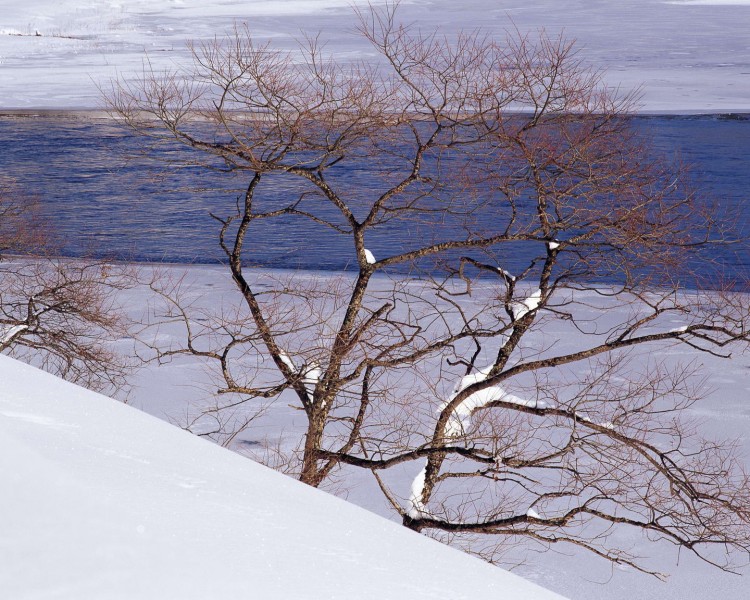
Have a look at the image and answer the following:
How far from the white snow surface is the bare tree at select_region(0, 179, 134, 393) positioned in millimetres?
16758

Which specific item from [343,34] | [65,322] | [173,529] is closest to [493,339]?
[65,322]

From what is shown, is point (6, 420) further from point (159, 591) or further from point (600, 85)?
point (600, 85)

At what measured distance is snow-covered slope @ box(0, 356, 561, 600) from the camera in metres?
1.31

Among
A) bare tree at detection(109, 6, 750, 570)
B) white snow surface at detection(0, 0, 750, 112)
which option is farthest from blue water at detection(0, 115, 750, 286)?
bare tree at detection(109, 6, 750, 570)

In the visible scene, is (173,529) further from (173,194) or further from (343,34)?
(343,34)

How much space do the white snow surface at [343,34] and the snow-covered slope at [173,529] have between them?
2454 cm

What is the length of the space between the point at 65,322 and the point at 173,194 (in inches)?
396

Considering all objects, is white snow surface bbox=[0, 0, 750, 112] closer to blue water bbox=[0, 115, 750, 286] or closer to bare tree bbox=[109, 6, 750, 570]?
blue water bbox=[0, 115, 750, 286]

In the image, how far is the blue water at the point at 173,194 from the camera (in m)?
16.6

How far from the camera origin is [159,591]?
1.28 meters

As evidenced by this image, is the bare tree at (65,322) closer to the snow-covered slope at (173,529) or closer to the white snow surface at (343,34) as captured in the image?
the snow-covered slope at (173,529)

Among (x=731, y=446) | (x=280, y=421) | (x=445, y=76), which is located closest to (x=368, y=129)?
(x=445, y=76)

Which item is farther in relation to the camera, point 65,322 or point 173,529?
point 65,322

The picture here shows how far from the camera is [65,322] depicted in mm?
11656
